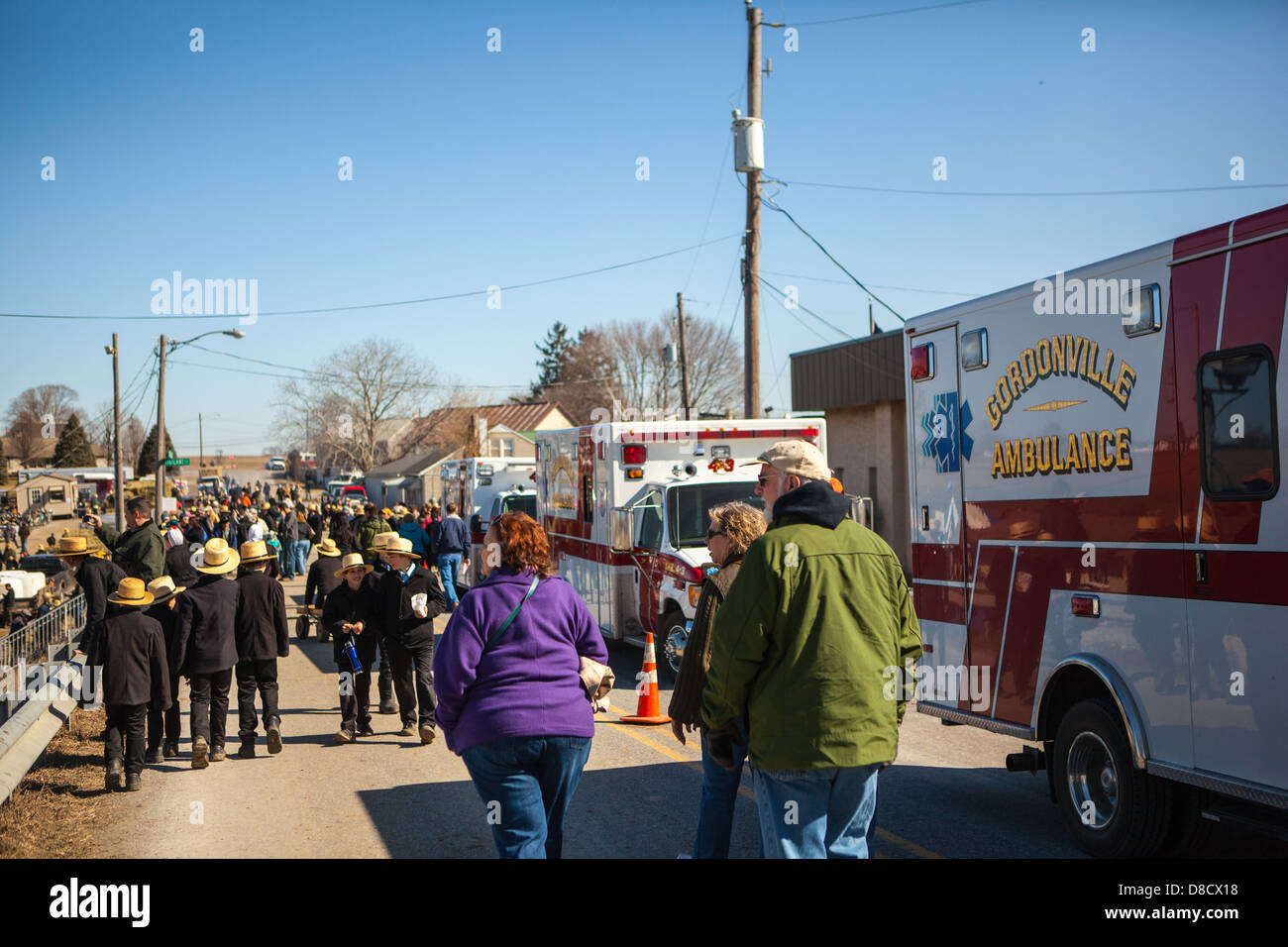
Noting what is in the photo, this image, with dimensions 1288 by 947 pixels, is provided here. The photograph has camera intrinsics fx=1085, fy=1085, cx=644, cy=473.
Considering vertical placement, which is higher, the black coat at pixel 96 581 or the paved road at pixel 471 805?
the black coat at pixel 96 581

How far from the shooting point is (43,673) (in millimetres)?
9297

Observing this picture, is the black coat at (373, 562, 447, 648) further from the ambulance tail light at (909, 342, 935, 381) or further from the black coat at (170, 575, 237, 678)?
the ambulance tail light at (909, 342, 935, 381)

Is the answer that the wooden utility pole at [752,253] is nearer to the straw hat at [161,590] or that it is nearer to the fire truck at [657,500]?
the fire truck at [657,500]

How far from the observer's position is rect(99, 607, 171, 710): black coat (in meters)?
8.05

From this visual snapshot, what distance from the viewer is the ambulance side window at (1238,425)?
16.1ft

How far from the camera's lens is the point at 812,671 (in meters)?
3.89

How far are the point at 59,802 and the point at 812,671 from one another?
6.24 m

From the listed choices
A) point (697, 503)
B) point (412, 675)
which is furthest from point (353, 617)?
point (697, 503)

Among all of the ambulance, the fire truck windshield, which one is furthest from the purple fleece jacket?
the ambulance

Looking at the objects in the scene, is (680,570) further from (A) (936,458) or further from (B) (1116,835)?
(B) (1116,835)

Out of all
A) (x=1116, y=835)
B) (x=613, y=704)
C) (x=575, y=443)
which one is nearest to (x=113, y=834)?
(x=613, y=704)

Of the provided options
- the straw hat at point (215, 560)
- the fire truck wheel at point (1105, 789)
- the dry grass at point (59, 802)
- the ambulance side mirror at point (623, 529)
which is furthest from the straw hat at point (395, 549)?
the fire truck wheel at point (1105, 789)

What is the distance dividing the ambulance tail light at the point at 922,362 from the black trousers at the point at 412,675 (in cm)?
465
